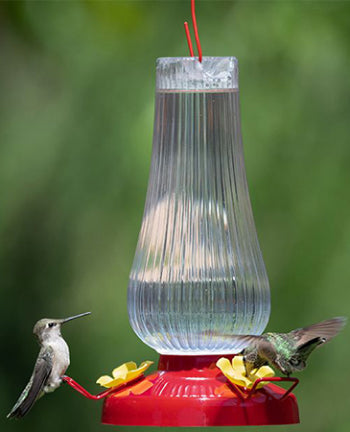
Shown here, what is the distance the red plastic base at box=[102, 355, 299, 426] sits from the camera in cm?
318

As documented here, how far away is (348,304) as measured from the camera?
22.0 ft

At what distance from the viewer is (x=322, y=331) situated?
3.44 meters

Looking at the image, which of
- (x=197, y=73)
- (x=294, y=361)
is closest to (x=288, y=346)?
(x=294, y=361)

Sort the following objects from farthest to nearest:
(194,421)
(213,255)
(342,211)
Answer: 1. (342,211)
2. (213,255)
3. (194,421)

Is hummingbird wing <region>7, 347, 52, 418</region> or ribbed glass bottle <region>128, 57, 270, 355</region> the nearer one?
ribbed glass bottle <region>128, 57, 270, 355</region>

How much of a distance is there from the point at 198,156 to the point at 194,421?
0.95 meters

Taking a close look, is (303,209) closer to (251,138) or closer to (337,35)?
(251,138)

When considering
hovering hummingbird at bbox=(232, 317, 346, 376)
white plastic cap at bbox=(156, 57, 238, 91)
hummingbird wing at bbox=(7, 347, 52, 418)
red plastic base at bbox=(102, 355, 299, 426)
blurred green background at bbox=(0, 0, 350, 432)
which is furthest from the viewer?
blurred green background at bbox=(0, 0, 350, 432)

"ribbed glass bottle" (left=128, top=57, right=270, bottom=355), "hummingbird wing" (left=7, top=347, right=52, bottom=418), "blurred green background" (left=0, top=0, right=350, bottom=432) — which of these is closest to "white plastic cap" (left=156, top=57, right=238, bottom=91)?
"ribbed glass bottle" (left=128, top=57, right=270, bottom=355)

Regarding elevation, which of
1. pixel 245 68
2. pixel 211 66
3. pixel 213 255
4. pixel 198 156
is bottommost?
pixel 213 255

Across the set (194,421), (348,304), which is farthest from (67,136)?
(194,421)

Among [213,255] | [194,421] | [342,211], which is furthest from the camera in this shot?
[342,211]

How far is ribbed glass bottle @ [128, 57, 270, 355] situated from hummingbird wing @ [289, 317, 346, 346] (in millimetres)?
145

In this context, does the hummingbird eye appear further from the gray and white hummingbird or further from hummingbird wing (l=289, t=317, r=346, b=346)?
the gray and white hummingbird
